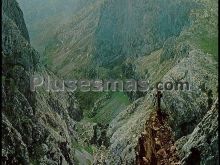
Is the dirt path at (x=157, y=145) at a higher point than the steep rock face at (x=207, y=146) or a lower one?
higher

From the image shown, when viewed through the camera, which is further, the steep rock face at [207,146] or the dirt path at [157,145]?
the steep rock face at [207,146]

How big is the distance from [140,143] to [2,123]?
15168cm

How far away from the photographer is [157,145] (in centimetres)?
3956

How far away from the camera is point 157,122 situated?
40.9m

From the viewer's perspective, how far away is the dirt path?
127ft

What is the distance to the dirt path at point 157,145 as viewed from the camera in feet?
127

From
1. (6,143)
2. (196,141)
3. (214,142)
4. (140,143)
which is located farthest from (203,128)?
(6,143)

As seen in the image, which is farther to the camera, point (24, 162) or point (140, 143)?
point (24, 162)

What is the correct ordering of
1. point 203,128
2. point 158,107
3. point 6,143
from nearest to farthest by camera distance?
point 158,107, point 203,128, point 6,143

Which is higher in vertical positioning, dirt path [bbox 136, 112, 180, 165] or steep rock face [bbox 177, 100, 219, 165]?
dirt path [bbox 136, 112, 180, 165]

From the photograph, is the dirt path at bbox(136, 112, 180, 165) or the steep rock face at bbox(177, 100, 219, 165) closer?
the dirt path at bbox(136, 112, 180, 165)

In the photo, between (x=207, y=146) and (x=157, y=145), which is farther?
(x=207, y=146)

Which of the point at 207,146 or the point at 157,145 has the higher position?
the point at 157,145

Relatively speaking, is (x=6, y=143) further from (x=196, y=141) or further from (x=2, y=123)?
(x=196, y=141)
